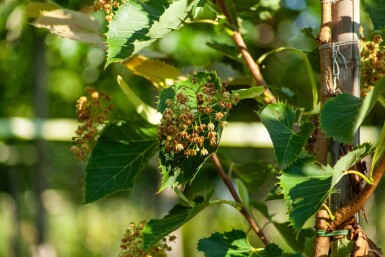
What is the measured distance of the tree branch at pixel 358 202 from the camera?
31.2 inches

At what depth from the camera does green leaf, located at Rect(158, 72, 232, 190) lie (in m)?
0.81

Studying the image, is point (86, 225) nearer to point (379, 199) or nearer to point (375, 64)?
point (379, 199)

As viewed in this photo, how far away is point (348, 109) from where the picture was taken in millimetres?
721

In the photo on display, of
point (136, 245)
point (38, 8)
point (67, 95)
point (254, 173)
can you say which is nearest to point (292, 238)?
point (254, 173)

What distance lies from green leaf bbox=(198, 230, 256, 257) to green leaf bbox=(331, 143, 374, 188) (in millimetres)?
198

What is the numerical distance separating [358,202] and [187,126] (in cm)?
20

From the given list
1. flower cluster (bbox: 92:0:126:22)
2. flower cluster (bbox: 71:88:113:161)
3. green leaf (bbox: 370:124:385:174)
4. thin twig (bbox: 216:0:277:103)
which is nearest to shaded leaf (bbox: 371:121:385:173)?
green leaf (bbox: 370:124:385:174)

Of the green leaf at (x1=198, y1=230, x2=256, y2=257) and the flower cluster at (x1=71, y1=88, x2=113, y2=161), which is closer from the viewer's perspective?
the green leaf at (x1=198, y1=230, x2=256, y2=257)

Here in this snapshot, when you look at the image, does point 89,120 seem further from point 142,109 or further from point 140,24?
point 140,24

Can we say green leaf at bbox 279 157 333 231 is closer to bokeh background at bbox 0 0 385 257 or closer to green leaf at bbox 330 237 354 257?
green leaf at bbox 330 237 354 257

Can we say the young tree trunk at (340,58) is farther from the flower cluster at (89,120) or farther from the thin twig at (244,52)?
the flower cluster at (89,120)

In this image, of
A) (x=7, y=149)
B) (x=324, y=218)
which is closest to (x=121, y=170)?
(x=324, y=218)

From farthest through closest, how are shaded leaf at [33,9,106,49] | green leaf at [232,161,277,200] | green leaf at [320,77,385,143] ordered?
1. green leaf at [232,161,277,200]
2. shaded leaf at [33,9,106,49]
3. green leaf at [320,77,385,143]

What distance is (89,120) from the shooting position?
1084 mm
